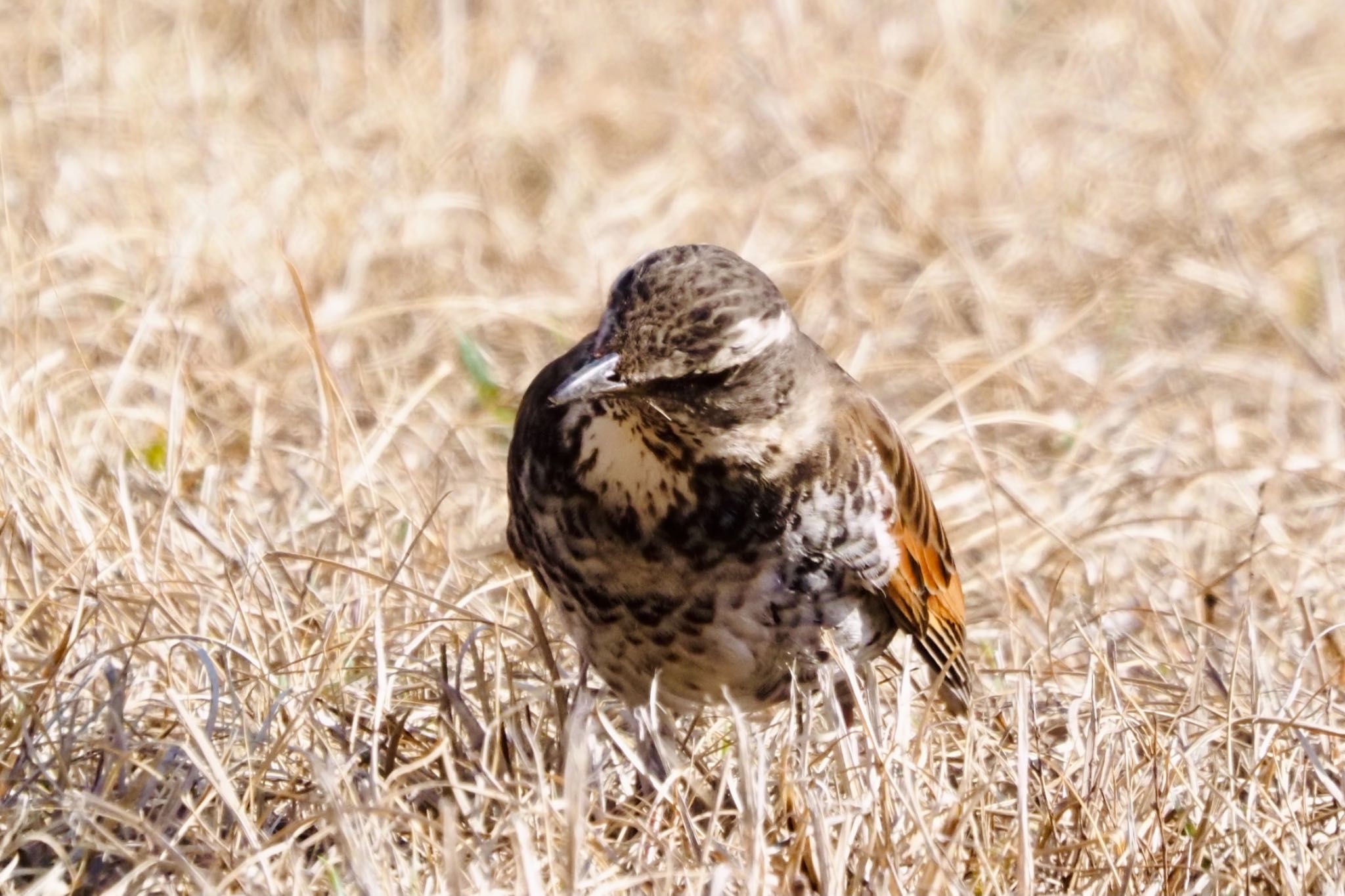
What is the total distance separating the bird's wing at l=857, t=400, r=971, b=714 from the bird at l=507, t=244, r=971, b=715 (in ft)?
0.04

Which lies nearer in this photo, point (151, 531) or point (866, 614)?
point (866, 614)

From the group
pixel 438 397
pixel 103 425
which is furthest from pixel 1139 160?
pixel 103 425

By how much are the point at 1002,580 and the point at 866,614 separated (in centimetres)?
113

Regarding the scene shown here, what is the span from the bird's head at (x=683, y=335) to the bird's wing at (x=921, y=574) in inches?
25.2

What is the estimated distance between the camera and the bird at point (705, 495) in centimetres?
368

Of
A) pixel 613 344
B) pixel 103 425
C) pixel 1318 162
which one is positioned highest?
pixel 613 344

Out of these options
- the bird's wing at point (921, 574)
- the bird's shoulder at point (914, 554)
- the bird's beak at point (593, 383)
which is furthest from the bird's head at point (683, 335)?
the bird's wing at point (921, 574)

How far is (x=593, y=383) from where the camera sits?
141 inches

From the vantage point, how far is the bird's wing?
438 centimetres

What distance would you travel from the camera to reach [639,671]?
4.21 metres

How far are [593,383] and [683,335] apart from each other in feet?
0.63

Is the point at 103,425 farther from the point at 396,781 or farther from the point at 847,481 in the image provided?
the point at 847,481

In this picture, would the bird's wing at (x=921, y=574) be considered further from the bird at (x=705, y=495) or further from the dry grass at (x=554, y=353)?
the dry grass at (x=554, y=353)

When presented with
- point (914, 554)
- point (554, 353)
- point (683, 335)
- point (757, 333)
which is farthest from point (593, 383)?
point (554, 353)
